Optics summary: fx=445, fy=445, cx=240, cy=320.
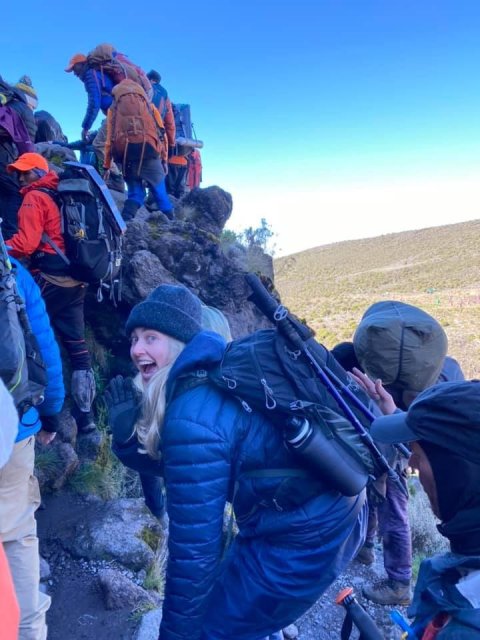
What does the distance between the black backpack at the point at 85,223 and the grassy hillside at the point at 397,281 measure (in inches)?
861

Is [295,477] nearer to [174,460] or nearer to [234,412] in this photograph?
[234,412]

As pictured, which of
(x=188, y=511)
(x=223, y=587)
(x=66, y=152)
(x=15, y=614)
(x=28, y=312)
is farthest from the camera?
(x=66, y=152)

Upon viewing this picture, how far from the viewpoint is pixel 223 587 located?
2008 millimetres

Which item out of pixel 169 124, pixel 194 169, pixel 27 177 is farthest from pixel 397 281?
pixel 27 177

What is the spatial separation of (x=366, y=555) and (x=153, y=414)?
3.54 m

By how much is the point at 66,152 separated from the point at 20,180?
12.9ft

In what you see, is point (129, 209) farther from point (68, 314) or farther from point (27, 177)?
point (68, 314)

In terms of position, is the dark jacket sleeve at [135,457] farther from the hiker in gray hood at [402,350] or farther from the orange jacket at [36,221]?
the orange jacket at [36,221]

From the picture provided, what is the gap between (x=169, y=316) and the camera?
2.10 metres

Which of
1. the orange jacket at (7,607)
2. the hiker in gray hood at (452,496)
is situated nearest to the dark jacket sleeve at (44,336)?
the orange jacket at (7,607)

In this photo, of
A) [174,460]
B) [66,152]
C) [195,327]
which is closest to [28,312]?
[195,327]

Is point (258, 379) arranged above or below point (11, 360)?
below

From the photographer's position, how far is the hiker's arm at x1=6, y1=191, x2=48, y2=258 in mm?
3697

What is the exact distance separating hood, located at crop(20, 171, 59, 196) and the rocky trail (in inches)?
114
